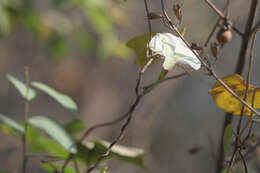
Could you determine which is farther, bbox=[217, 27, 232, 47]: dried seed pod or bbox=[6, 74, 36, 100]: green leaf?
bbox=[6, 74, 36, 100]: green leaf

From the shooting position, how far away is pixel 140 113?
231cm

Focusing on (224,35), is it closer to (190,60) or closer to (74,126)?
(190,60)

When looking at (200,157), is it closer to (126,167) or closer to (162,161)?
(162,161)

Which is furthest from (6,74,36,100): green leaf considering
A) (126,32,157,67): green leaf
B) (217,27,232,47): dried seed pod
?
(217,27,232,47): dried seed pod

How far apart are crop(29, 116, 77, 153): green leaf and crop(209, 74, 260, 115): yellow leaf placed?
0.75 feet

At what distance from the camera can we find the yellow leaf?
1.47 ft

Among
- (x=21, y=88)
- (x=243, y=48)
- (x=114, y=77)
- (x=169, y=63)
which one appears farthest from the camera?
(x=114, y=77)

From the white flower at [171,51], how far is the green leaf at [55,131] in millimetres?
231

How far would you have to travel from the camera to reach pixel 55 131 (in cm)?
57

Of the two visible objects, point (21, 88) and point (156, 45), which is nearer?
point (156, 45)

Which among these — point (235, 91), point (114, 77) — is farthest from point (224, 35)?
point (114, 77)

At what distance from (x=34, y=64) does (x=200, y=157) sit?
1815 mm

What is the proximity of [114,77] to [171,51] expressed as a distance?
329cm

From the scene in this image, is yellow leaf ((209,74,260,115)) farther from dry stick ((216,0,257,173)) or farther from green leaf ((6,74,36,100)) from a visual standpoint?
green leaf ((6,74,36,100))
